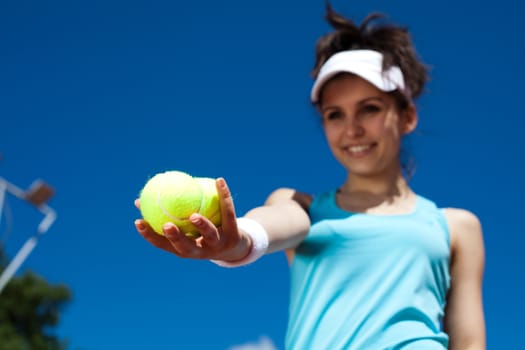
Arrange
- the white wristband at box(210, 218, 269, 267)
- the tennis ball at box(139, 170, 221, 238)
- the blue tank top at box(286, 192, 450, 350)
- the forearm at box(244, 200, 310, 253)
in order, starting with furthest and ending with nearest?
the blue tank top at box(286, 192, 450, 350)
the forearm at box(244, 200, 310, 253)
the white wristband at box(210, 218, 269, 267)
the tennis ball at box(139, 170, 221, 238)

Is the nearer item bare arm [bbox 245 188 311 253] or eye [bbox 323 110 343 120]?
bare arm [bbox 245 188 311 253]

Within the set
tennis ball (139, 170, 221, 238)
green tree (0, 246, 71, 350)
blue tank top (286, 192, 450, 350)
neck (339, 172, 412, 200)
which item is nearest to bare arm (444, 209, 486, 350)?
blue tank top (286, 192, 450, 350)

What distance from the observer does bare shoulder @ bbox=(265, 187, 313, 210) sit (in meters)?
4.20

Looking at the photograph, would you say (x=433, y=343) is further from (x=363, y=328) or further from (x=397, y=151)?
(x=397, y=151)

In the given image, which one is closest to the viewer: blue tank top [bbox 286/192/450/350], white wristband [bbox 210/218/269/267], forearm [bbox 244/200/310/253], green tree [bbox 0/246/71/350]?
white wristband [bbox 210/218/269/267]

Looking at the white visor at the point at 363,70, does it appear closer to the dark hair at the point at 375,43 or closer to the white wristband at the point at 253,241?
the dark hair at the point at 375,43

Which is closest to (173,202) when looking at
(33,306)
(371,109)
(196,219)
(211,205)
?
(211,205)

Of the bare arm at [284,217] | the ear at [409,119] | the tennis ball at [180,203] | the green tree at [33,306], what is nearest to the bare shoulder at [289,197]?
the bare arm at [284,217]

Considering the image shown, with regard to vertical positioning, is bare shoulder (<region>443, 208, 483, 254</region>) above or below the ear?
below

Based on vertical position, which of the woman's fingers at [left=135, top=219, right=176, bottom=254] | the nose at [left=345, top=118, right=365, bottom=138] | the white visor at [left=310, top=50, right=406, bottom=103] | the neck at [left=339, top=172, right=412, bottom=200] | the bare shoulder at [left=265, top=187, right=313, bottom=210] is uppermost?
the white visor at [left=310, top=50, right=406, bottom=103]

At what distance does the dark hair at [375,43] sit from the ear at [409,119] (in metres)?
0.10

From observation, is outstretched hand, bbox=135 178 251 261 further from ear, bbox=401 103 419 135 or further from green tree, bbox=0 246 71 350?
green tree, bbox=0 246 71 350

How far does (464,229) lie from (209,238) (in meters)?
2.08

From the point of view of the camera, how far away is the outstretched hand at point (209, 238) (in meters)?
2.72
